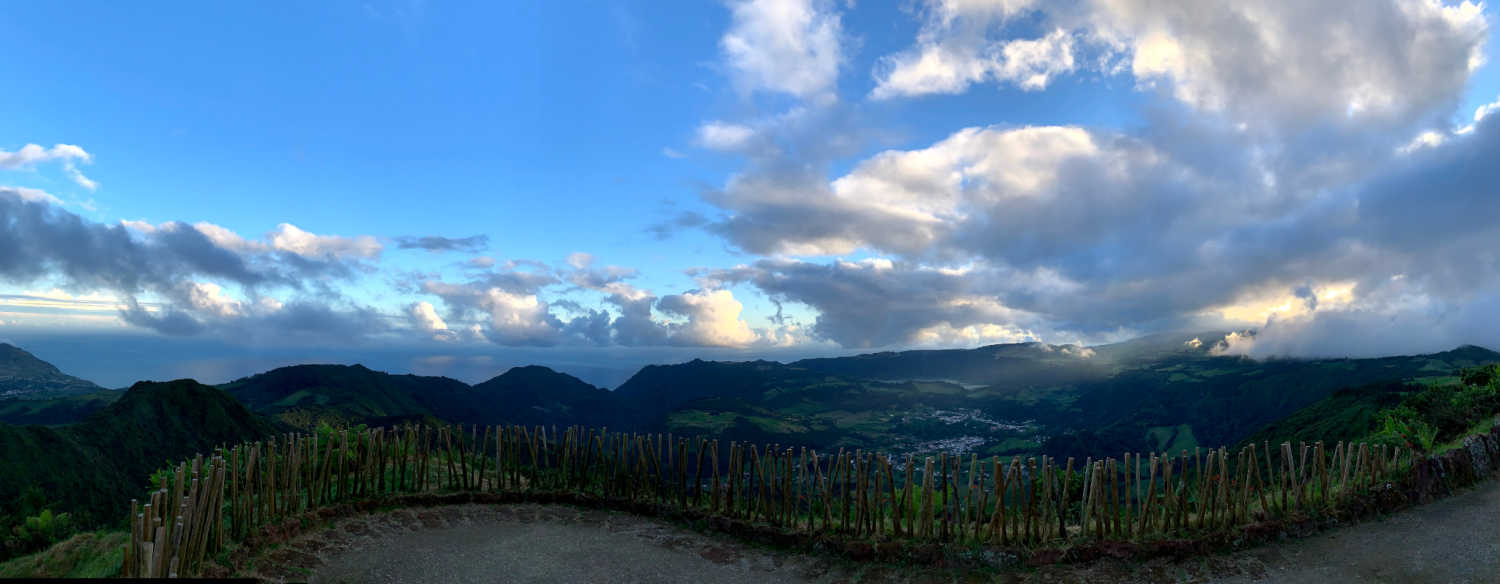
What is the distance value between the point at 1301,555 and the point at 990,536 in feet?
16.7

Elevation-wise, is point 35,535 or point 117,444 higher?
point 35,535

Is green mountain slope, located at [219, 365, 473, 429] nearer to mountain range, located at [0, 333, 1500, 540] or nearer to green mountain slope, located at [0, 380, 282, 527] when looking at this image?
mountain range, located at [0, 333, 1500, 540]

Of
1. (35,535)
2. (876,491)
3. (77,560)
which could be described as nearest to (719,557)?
(876,491)

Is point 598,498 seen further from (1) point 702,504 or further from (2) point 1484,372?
(2) point 1484,372

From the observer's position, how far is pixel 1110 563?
1080 cm

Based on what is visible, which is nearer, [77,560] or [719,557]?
[77,560]

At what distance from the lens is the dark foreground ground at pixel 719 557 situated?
10.4 meters

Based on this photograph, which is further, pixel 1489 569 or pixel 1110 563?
pixel 1110 563

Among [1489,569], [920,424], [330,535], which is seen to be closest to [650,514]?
[330,535]

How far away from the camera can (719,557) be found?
12617 millimetres

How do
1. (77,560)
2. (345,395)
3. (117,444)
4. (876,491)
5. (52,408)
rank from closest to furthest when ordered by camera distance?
(77,560) < (876,491) < (117,444) < (52,408) < (345,395)

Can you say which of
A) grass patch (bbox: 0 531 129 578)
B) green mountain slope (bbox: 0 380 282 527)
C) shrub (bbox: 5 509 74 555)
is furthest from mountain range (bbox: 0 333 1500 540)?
grass patch (bbox: 0 531 129 578)

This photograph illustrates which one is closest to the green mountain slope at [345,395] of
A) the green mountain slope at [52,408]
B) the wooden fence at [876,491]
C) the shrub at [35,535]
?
the green mountain slope at [52,408]

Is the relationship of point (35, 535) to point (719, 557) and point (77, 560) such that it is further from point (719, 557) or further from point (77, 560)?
point (719, 557)
